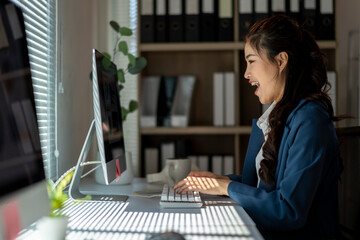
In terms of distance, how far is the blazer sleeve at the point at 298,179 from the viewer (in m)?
1.08

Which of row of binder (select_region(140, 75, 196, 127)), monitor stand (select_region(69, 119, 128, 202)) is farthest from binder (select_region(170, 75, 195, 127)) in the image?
monitor stand (select_region(69, 119, 128, 202))

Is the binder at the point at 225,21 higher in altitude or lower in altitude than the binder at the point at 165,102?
higher

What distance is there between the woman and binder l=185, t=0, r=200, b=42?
0.92 metres

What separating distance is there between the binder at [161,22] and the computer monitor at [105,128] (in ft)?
2.87

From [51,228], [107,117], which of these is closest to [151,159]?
[107,117]

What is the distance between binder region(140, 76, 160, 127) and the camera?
2395 mm

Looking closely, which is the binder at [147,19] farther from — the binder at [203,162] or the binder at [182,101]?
the binder at [203,162]

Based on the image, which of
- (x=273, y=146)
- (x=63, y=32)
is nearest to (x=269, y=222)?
(x=273, y=146)

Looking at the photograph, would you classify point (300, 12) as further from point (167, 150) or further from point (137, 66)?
point (167, 150)

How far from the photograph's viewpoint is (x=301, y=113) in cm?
118

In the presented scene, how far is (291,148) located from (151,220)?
0.44 m

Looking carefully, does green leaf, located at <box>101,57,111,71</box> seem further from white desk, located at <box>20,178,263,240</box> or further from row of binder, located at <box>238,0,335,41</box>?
row of binder, located at <box>238,0,335,41</box>

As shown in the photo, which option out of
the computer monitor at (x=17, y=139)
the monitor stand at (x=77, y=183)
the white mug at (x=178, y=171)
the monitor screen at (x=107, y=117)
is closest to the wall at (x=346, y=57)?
the white mug at (x=178, y=171)

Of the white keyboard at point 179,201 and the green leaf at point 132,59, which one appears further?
the green leaf at point 132,59
